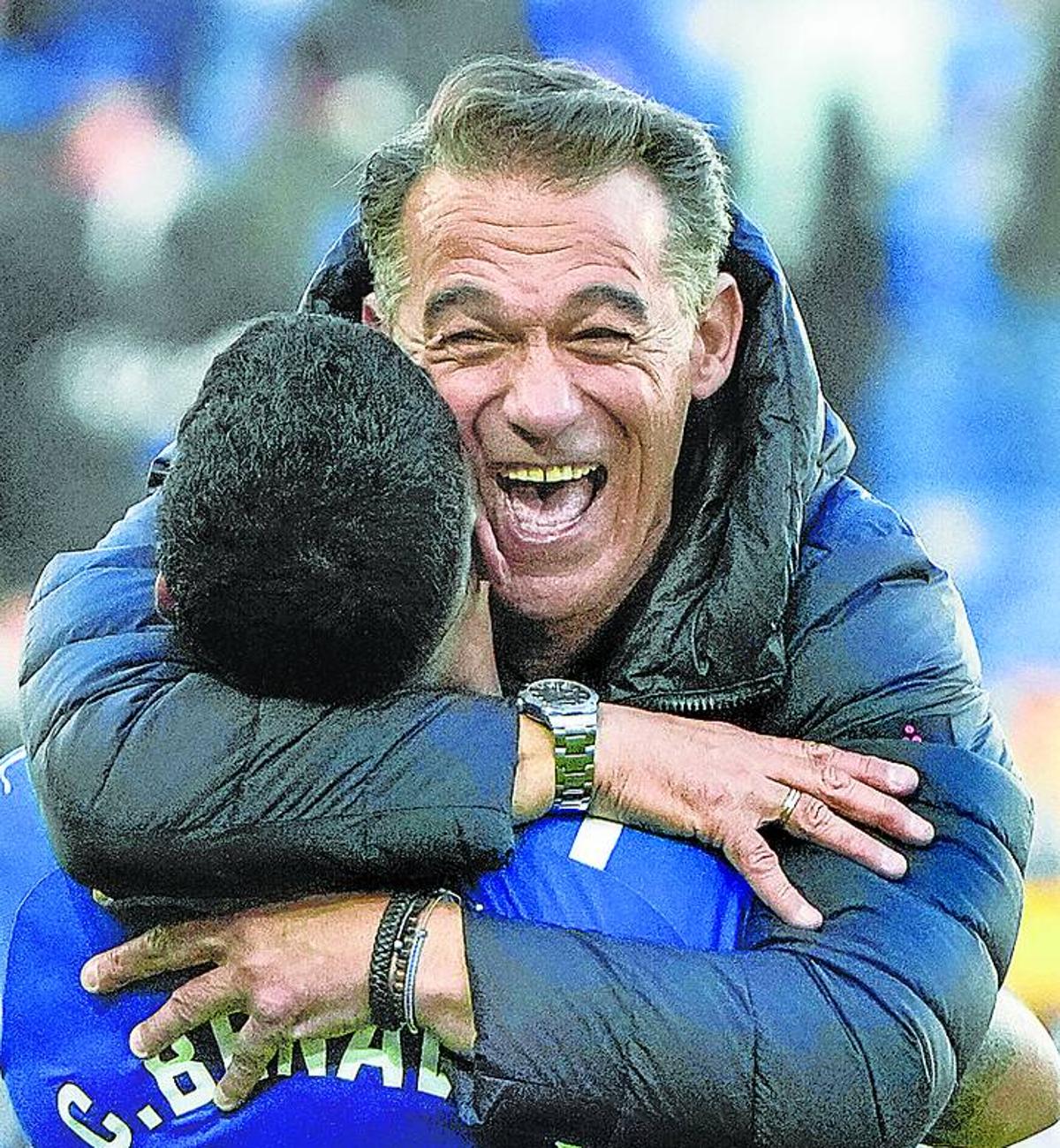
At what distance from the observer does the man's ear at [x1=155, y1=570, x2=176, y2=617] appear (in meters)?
0.86

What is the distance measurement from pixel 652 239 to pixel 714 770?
0.38m

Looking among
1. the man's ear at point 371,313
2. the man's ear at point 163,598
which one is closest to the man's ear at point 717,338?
the man's ear at point 371,313

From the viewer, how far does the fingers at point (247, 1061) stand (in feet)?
2.94

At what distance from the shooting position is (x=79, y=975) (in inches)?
36.5

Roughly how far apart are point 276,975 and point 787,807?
31 cm

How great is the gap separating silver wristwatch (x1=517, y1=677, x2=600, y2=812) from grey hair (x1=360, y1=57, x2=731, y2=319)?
325 millimetres

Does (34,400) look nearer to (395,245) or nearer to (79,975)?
(395,245)

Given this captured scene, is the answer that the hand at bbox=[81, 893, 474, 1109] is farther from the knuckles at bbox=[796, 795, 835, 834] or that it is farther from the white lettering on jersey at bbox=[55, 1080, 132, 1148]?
the knuckles at bbox=[796, 795, 835, 834]

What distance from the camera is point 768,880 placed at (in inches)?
36.4

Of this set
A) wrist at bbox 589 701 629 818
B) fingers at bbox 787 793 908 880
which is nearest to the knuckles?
fingers at bbox 787 793 908 880

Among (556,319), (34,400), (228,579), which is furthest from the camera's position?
(34,400)

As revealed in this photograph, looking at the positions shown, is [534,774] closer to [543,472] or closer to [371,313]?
[543,472]

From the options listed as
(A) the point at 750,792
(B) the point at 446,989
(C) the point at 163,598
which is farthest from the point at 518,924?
(C) the point at 163,598

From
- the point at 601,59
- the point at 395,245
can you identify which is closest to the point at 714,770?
the point at 395,245
